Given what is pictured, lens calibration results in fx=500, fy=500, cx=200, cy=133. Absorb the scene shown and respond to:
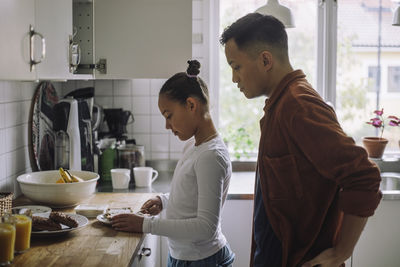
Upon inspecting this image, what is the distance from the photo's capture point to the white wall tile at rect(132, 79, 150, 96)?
10.1 feet

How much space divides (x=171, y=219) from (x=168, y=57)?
1.16 m

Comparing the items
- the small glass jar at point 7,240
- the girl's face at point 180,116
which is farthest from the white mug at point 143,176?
the small glass jar at point 7,240

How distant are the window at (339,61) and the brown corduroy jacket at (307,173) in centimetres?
185

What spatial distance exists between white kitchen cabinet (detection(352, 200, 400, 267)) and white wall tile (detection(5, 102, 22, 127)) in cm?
182

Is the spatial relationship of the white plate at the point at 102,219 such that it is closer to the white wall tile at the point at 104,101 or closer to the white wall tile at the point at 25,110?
the white wall tile at the point at 25,110

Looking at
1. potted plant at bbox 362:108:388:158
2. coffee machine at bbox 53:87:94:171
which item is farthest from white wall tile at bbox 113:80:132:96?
potted plant at bbox 362:108:388:158

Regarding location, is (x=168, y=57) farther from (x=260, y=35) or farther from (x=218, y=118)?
(x=260, y=35)

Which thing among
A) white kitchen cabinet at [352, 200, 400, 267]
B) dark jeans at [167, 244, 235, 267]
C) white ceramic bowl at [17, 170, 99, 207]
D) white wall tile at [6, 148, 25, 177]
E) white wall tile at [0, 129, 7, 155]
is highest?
white wall tile at [0, 129, 7, 155]

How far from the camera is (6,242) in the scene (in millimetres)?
1402

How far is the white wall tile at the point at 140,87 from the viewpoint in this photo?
3086 millimetres

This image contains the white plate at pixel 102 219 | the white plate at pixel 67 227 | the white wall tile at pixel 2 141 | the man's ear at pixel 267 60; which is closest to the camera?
the man's ear at pixel 267 60

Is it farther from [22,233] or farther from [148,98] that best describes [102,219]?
[148,98]

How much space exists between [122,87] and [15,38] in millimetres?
1586

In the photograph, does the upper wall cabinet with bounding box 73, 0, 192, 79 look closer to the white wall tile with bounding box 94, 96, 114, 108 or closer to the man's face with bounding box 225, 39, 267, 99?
A: the white wall tile with bounding box 94, 96, 114, 108
